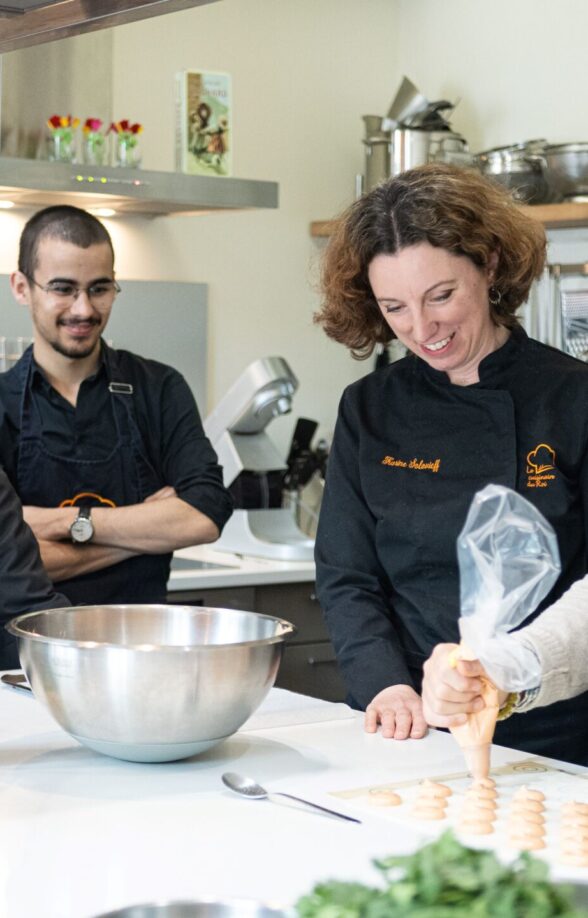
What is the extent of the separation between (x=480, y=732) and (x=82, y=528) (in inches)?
58.9

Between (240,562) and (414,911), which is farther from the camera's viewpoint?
(240,562)

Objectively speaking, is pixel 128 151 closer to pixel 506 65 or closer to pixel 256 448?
pixel 256 448

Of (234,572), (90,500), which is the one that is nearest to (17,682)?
(90,500)

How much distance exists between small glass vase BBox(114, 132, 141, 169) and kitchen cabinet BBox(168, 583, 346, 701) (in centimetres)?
121

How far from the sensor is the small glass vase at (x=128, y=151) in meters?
3.77

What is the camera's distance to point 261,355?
14.8ft

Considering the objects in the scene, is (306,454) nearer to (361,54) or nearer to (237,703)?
(361,54)

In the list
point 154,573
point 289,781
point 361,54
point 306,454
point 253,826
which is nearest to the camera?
point 253,826

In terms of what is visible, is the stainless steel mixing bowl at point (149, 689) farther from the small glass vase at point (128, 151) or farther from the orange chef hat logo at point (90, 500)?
the small glass vase at point (128, 151)

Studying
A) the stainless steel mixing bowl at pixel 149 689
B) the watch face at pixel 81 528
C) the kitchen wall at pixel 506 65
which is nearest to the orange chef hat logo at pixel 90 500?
the watch face at pixel 81 528

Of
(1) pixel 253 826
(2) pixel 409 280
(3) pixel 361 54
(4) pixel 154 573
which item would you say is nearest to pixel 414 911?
(1) pixel 253 826

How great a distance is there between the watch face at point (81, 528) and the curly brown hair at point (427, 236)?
0.87 m

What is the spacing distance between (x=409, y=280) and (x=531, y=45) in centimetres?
271

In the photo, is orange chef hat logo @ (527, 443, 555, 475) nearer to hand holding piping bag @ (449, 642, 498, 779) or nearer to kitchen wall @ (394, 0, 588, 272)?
hand holding piping bag @ (449, 642, 498, 779)
